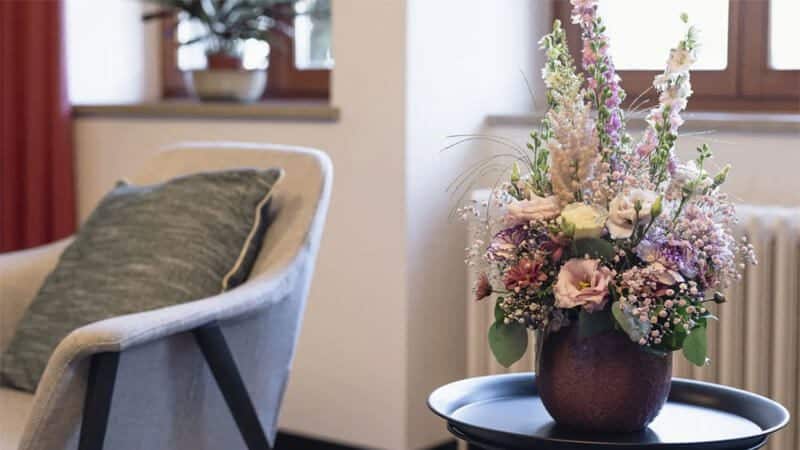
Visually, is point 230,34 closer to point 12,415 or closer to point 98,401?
point 12,415

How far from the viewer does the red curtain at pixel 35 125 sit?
140 inches

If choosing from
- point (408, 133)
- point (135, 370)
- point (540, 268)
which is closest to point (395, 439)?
point (408, 133)

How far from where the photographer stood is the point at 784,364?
99.0 inches

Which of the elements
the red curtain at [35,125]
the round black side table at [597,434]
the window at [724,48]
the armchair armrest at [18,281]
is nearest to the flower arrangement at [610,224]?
the round black side table at [597,434]

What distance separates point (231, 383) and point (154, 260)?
0.32m

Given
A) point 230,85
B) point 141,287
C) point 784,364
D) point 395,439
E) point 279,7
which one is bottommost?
point 395,439

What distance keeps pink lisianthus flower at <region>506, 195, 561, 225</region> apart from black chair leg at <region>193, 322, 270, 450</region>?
0.72m

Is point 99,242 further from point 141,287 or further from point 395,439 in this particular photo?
point 395,439

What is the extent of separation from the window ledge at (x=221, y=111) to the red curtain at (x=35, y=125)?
0.35 ft

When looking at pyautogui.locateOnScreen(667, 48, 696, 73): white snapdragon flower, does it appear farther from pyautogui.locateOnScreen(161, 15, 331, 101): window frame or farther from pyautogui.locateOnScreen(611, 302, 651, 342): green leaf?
pyautogui.locateOnScreen(161, 15, 331, 101): window frame

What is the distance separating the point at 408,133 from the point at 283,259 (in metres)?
0.76

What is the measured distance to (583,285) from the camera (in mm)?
1487

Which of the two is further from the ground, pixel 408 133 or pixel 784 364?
pixel 408 133

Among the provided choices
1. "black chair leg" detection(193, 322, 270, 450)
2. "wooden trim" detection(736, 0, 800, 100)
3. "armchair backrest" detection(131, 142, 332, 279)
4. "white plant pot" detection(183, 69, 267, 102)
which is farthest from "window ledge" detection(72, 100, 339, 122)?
"black chair leg" detection(193, 322, 270, 450)
